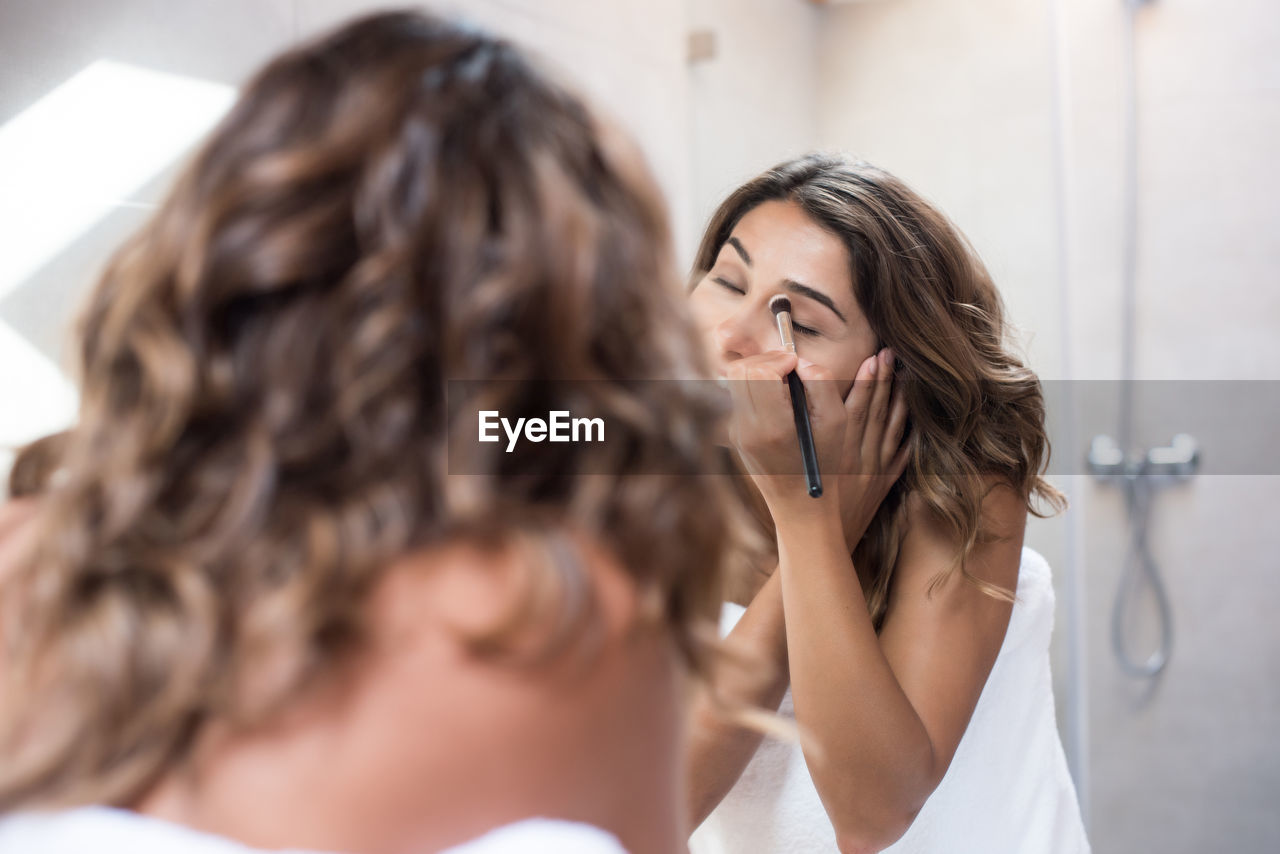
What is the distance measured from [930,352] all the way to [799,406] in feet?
0.48

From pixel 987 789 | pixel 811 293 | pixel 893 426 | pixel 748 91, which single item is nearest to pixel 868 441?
pixel 893 426

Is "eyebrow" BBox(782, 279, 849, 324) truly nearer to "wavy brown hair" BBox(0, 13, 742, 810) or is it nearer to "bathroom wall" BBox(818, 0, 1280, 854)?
"wavy brown hair" BBox(0, 13, 742, 810)

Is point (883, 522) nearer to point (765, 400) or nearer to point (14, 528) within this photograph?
point (765, 400)

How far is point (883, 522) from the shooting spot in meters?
0.87

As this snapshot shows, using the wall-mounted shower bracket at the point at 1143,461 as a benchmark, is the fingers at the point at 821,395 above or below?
above

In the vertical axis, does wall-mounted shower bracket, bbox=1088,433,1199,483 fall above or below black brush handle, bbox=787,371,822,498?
below

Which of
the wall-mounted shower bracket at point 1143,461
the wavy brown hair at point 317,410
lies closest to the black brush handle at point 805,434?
the wavy brown hair at point 317,410

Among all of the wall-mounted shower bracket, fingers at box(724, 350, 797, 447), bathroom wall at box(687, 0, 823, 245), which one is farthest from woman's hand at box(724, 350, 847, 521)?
the wall-mounted shower bracket

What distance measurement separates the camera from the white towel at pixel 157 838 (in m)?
0.33

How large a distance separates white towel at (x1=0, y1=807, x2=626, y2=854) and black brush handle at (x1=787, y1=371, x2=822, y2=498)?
0.43m

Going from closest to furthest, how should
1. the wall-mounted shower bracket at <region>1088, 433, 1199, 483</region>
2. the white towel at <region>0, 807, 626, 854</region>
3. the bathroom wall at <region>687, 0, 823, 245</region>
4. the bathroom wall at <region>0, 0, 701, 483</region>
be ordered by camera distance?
the white towel at <region>0, 807, 626, 854</region> → the bathroom wall at <region>0, 0, 701, 483</region> → the bathroom wall at <region>687, 0, 823, 245</region> → the wall-mounted shower bracket at <region>1088, 433, 1199, 483</region>

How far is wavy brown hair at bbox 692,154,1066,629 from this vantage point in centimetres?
82

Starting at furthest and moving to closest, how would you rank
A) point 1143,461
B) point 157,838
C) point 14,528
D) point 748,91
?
point 1143,461 → point 748,91 → point 14,528 → point 157,838

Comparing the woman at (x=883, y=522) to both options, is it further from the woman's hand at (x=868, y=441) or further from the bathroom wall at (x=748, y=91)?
the bathroom wall at (x=748, y=91)
